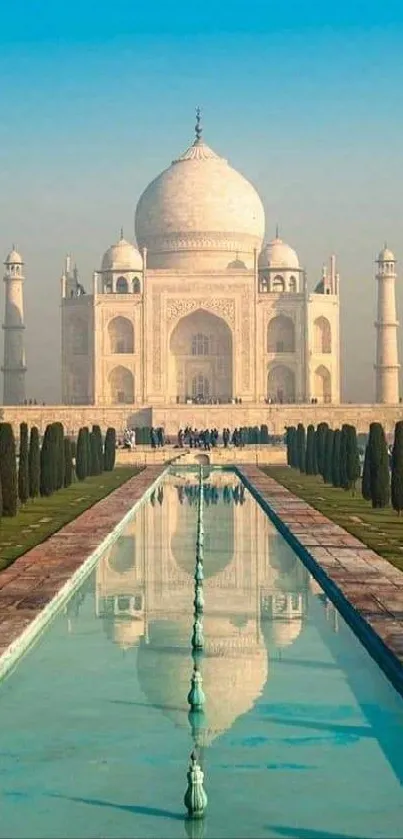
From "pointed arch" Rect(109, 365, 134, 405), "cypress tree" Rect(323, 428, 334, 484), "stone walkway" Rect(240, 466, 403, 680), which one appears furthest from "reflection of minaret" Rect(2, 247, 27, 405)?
"stone walkway" Rect(240, 466, 403, 680)

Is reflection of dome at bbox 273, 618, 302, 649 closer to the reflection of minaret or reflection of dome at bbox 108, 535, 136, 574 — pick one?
reflection of dome at bbox 108, 535, 136, 574

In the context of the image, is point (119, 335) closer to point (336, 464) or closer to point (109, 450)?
point (109, 450)

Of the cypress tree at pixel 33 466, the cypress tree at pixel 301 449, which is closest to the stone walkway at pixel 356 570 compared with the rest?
the cypress tree at pixel 33 466

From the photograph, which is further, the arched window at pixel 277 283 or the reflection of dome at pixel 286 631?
the arched window at pixel 277 283

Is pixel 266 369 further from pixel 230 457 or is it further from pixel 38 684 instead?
pixel 38 684

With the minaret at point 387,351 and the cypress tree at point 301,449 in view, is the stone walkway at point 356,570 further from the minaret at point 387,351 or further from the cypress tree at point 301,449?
the minaret at point 387,351

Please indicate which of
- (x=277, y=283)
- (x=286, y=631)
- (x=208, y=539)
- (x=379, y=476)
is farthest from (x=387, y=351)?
(x=286, y=631)

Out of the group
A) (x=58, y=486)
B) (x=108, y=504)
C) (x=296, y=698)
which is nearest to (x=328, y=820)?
(x=296, y=698)
